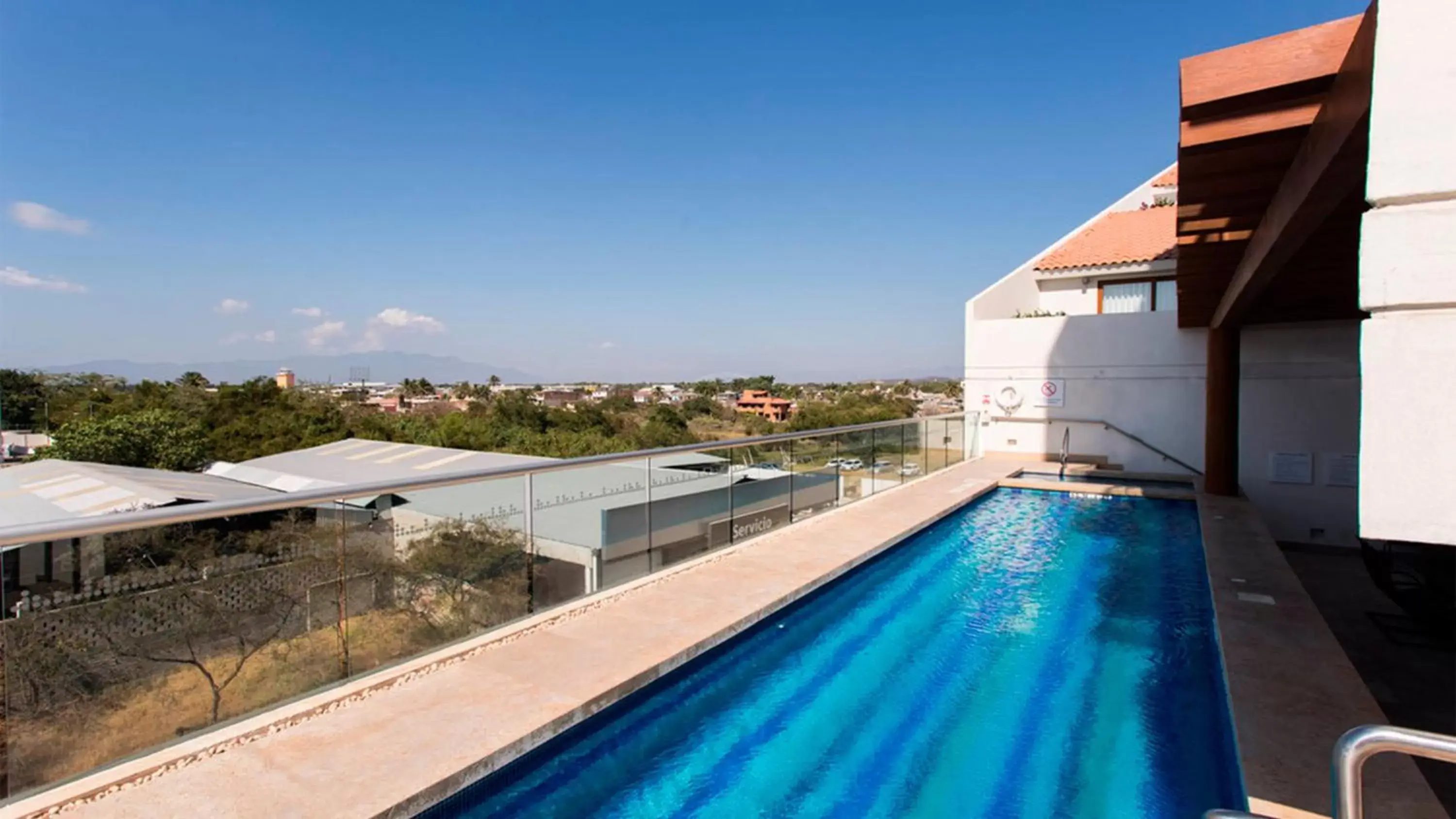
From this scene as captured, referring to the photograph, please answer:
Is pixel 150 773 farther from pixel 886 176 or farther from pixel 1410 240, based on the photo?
pixel 886 176

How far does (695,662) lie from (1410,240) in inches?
140

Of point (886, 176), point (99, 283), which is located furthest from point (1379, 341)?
point (99, 283)

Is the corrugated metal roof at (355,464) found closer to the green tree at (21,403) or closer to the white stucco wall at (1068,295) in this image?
the white stucco wall at (1068,295)

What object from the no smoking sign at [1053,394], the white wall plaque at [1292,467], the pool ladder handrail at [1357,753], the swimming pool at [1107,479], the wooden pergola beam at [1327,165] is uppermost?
the wooden pergola beam at [1327,165]

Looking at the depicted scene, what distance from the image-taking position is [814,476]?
7609 millimetres

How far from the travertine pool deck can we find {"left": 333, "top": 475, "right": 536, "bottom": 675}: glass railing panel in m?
0.15

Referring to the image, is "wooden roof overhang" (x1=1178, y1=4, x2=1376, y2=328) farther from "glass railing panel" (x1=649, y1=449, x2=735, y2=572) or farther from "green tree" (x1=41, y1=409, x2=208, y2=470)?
"green tree" (x1=41, y1=409, x2=208, y2=470)

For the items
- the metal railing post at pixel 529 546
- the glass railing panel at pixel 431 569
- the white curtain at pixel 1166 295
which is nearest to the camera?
the glass railing panel at pixel 431 569

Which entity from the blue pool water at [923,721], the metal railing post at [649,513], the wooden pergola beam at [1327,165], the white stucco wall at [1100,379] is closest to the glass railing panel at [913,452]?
the white stucco wall at [1100,379]

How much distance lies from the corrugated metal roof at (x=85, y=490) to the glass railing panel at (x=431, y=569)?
349 inches

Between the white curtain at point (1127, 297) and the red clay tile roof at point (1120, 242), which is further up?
the red clay tile roof at point (1120, 242)

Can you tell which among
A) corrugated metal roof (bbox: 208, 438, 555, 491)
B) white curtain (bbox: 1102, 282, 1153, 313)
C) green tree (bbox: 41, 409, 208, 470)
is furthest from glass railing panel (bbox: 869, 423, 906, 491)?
green tree (bbox: 41, 409, 208, 470)

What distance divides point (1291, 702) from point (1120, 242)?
1469cm

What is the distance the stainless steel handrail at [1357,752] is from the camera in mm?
1160
